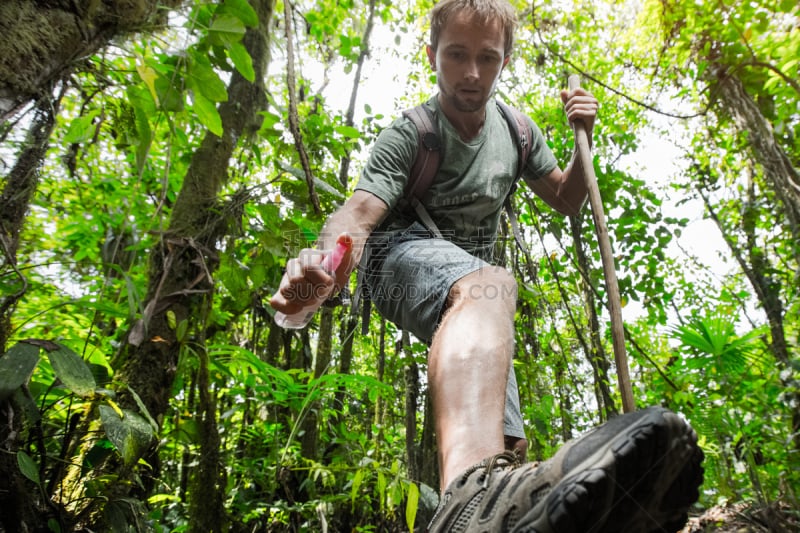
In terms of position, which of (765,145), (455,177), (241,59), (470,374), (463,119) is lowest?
(470,374)

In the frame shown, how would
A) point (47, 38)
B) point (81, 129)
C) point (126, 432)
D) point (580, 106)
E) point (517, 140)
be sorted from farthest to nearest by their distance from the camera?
point (517, 140) < point (81, 129) < point (580, 106) < point (126, 432) < point (47, 38)

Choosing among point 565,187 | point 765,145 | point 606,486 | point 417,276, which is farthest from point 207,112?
point 765,145

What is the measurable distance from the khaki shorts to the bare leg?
8 cm

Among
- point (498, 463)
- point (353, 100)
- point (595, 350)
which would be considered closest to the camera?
point (498, 463)

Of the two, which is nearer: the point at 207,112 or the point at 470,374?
the point at 470,374

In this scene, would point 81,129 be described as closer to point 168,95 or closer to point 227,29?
point 168,95

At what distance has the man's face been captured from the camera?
1902mm

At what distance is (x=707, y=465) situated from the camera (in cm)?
366

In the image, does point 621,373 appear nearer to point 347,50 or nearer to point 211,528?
point 211,528

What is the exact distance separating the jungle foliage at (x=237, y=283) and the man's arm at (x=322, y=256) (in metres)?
0.39

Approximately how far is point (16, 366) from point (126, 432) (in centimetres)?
39

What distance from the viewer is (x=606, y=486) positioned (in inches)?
29.1

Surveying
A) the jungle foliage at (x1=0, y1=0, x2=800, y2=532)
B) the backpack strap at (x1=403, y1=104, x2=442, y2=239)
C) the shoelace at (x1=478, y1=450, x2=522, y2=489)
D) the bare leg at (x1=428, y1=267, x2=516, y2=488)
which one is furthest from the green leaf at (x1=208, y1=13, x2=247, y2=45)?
the shoelace at (x1=478, y1=450, x2=522, y2=489)

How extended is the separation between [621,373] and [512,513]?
0.44m
